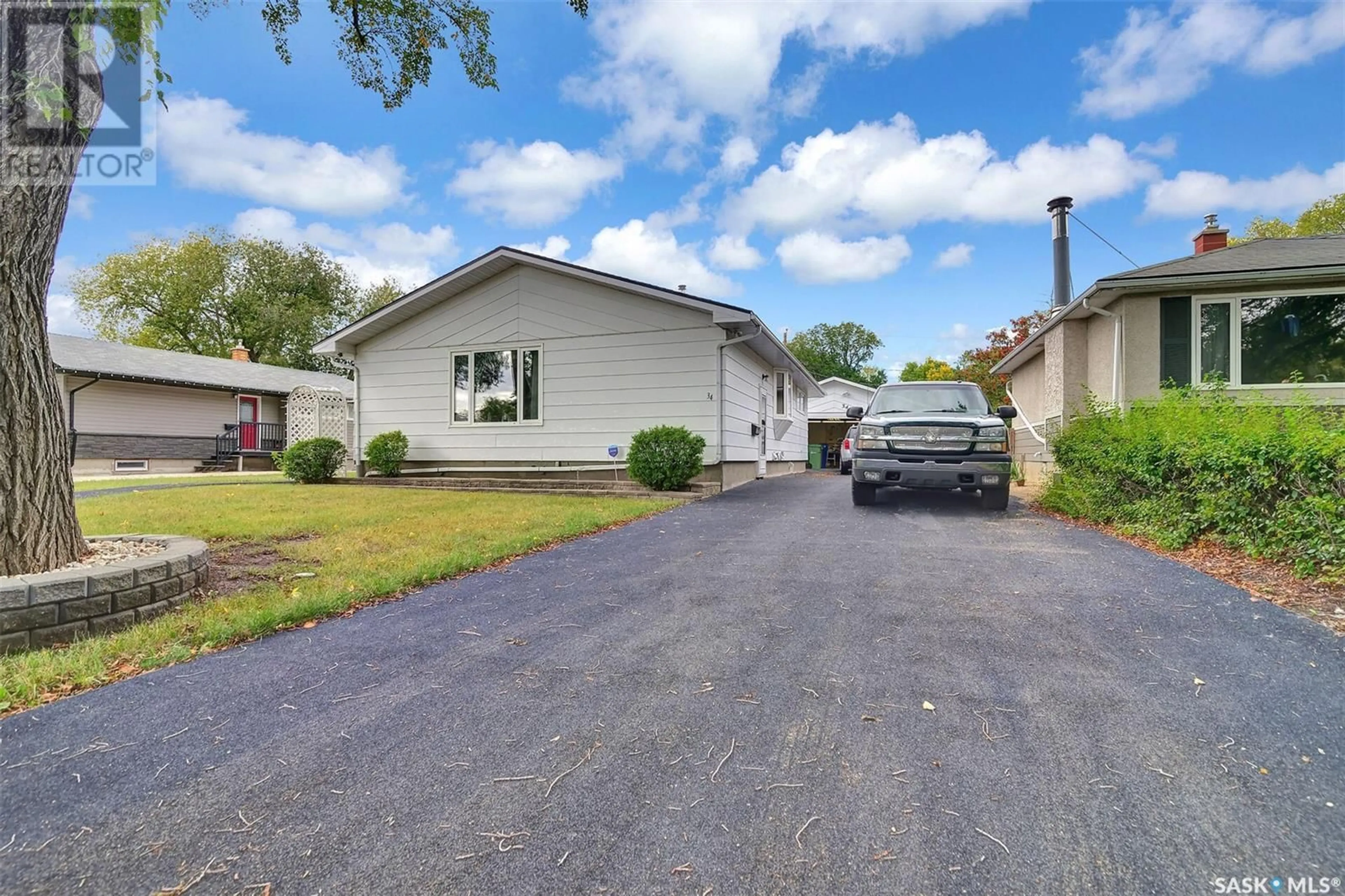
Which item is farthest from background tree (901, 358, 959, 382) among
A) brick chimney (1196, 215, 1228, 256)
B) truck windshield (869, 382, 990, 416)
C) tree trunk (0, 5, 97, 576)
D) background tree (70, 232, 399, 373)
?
background tree (70, 232, 399, 373)

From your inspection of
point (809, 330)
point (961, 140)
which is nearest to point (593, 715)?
point (961, 140)

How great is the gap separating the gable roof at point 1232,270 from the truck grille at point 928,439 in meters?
4.13

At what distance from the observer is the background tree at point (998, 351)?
80.5 feet

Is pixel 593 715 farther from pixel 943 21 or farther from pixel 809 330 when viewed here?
pixel 809 330

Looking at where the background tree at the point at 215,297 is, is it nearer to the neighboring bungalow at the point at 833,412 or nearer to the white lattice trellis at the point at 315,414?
the white lattice trellis at the point at 315,414

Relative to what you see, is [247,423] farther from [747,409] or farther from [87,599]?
[87,599]

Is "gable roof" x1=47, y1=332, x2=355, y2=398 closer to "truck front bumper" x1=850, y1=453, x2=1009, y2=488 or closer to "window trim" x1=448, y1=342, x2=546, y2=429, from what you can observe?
"window trim" x1=448, y1=342, x2=546, y2=429

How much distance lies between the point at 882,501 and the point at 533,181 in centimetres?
1131

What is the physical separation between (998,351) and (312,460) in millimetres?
27889

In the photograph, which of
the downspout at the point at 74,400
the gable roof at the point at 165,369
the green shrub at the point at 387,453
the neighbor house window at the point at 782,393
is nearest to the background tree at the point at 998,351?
the neighbor house window at the point at 782,393

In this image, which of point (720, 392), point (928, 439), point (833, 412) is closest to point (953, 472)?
point (928, 439)

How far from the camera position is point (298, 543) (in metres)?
5.51

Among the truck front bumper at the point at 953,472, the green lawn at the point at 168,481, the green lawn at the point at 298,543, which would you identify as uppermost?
the truck front bumper at the point at 953,472

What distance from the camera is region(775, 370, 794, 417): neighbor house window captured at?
52.0 feet
